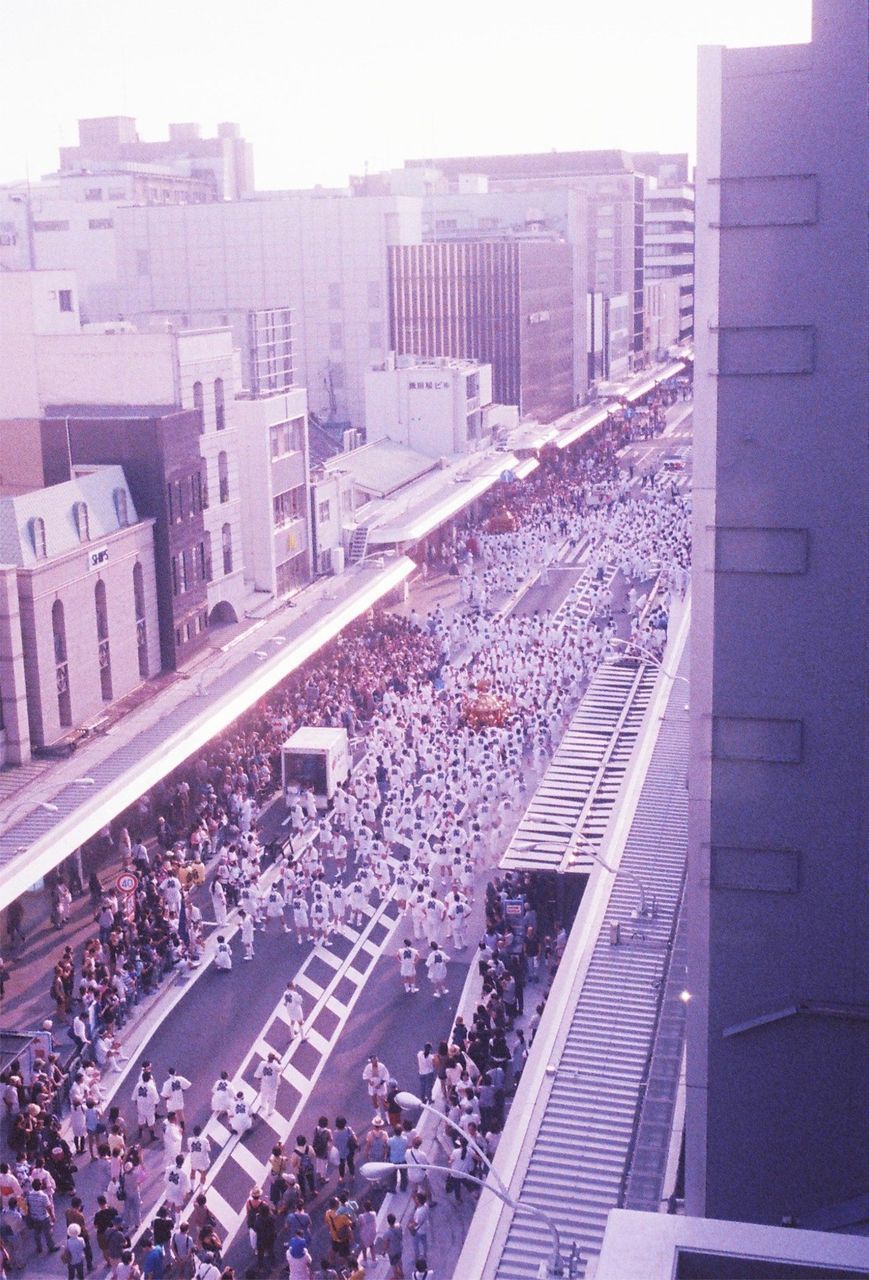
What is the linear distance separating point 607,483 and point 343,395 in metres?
17.1

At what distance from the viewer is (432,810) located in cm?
3409

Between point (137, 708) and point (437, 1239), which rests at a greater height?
point (137, 708)

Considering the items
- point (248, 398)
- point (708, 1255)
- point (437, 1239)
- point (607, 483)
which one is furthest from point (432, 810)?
point (607, 483)

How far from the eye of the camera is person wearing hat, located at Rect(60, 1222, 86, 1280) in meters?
18.8

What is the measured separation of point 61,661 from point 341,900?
8.77m

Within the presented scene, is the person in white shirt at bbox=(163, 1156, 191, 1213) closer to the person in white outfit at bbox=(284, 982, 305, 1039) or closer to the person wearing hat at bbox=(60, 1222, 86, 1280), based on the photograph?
the person wearing hat at bbox=(60, 1222, 86, 1280)

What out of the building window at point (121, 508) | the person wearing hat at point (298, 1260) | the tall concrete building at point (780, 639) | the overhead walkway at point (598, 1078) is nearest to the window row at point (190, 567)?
the building window at point (121, 508)

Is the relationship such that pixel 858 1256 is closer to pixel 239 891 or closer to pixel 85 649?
pixel 239 891

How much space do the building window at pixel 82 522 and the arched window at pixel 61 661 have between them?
240 centimetres

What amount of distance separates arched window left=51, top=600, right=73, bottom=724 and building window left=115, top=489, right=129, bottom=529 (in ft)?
15.8

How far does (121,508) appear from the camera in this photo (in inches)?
1492

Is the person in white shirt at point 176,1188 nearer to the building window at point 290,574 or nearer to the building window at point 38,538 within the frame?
the building window at point 38,538

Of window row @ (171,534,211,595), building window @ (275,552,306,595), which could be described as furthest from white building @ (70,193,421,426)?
window row @ (171,534,211,595)

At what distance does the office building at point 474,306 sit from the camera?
293 feet
